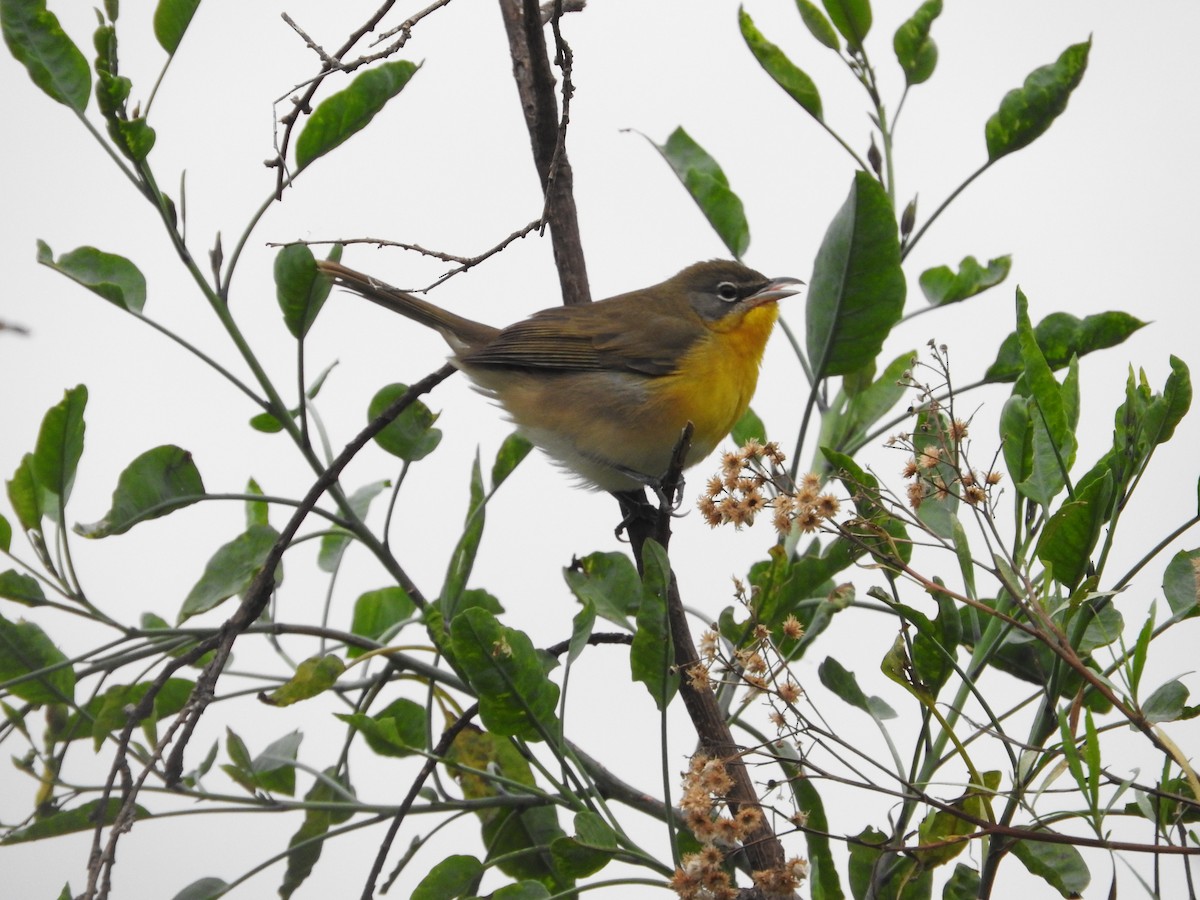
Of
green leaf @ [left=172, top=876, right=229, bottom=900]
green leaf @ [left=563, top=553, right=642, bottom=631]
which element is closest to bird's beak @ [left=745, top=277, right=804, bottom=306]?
green leaf @ [left=563, top=553, right=642, bottom=631]

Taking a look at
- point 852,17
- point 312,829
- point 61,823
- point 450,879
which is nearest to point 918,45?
point 852,17

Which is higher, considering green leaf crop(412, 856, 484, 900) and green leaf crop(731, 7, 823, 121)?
green leaf crop(731, 7, 823, 121)

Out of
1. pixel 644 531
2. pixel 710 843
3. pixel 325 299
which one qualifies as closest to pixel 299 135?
pixel 325 299

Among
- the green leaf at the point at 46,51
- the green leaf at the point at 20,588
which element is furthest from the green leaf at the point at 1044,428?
the green leaf at the point at 20,588

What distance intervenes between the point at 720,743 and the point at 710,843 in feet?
0.87

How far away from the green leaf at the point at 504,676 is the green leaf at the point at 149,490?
71 centimetres

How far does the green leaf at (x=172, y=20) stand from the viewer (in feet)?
6.77

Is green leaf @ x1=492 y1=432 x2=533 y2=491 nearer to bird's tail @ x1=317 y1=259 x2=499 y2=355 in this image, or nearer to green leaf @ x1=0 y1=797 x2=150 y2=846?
green leaf @ x1=0 y1=797 x2=150 y2=846

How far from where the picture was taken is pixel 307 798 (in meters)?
2.25

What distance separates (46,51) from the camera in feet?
6.56

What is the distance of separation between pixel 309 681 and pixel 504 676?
35cm

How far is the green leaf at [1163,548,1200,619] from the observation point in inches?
65.3

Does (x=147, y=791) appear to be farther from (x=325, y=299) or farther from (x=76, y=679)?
(x=325, y=299)

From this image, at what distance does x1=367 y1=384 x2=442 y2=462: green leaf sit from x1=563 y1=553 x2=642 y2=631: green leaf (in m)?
0.43
